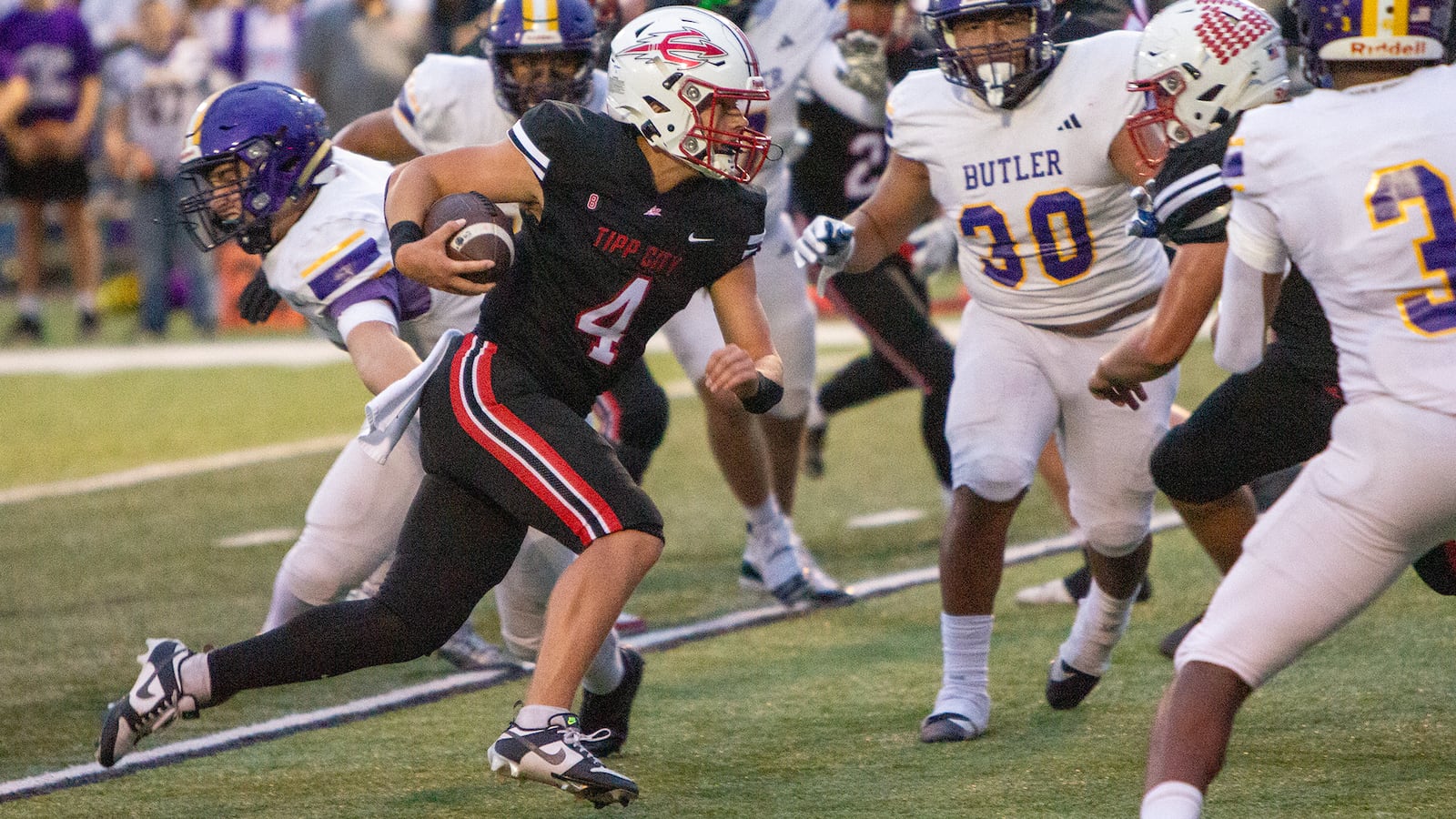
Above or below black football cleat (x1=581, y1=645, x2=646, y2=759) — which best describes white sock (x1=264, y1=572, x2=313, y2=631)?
above

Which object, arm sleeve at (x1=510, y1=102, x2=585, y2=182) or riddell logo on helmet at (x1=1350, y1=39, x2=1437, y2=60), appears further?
arm sleeve at (x1=510, y1=102, x2=585, y2=182)

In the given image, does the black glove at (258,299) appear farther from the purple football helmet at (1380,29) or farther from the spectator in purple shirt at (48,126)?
the spectator in purple shirt at (48,126)

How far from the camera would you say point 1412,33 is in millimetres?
2773

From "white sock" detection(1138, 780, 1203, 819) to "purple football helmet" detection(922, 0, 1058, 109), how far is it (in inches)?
68.5

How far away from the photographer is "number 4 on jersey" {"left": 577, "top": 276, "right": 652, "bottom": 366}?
3492 millimetres

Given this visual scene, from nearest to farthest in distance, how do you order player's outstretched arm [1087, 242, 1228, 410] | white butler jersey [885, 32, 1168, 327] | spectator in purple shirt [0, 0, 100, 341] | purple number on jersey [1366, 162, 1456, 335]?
1. purple number on jersey [1366, 162, 1456, 335]
2. player's outstretched arm [1087, 242, 1228, 410]
3. white butler jersey [885, 32, 1168, 327]
4. spectator in purple shirt [0, 0, 100, 341]

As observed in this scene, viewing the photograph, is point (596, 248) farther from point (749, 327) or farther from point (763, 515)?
point (763, 515)

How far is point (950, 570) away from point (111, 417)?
19.8 ft

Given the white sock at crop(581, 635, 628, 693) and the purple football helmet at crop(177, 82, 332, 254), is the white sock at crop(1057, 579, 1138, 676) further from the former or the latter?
the purple football helmet at crop(177, 82, 332, 254)

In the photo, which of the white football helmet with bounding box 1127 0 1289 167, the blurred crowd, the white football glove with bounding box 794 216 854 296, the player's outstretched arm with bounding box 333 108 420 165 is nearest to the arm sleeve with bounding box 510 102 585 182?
the white football glove with bounding box 794 216 854 296

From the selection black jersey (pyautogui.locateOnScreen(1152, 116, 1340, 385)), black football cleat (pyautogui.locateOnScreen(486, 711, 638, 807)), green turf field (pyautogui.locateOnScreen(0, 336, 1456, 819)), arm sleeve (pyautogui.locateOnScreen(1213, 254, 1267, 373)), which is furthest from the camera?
green turf field (pyautogui.locateOnScreen(0, 336, 1456, 819))

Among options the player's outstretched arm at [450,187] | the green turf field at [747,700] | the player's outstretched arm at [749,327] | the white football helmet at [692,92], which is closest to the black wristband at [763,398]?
the player's outstretched arm at [749,327]

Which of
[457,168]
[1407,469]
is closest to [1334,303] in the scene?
[1407,469]

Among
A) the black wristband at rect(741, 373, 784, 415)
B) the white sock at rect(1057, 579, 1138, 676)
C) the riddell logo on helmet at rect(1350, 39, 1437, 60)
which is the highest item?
the riddell logo on helmet at rect(1350, 39, 1437, 60)
